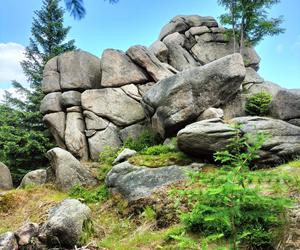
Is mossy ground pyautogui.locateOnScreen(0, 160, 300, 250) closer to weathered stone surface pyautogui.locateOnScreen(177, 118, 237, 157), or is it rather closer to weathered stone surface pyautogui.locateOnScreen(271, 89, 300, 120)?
weathered stone surface pyautogui.locateOnScreen(177, 118, 237, 157)

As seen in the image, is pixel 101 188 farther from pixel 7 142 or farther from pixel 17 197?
pixel 7 142

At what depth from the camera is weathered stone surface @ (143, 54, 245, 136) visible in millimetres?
12328

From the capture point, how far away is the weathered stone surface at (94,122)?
15.9 meters

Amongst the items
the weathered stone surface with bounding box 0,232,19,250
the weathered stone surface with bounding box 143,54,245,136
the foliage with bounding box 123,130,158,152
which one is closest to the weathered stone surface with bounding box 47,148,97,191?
the foliage with bounding box 123,130,158,152

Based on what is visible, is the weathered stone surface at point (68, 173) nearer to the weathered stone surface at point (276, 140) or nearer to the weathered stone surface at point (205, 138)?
the weathered stone surface at point (205, 138)

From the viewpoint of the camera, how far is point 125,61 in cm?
1742

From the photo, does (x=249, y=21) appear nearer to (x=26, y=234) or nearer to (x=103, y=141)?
(x=103, y=141)

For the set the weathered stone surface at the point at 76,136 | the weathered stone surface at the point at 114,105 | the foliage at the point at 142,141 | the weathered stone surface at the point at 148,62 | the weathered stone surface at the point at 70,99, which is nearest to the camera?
the foliage at the point at 142,141

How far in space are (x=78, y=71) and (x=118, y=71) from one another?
2.44 meters

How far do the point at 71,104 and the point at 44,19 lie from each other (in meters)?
9.39

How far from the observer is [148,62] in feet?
56.6

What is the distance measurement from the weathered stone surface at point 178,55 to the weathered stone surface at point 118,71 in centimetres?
487

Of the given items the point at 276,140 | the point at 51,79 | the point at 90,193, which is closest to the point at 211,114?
the point at 276,140

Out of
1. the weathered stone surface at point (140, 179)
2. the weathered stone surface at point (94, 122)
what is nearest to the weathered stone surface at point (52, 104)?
the weathered stone surface at point (94, 122)
